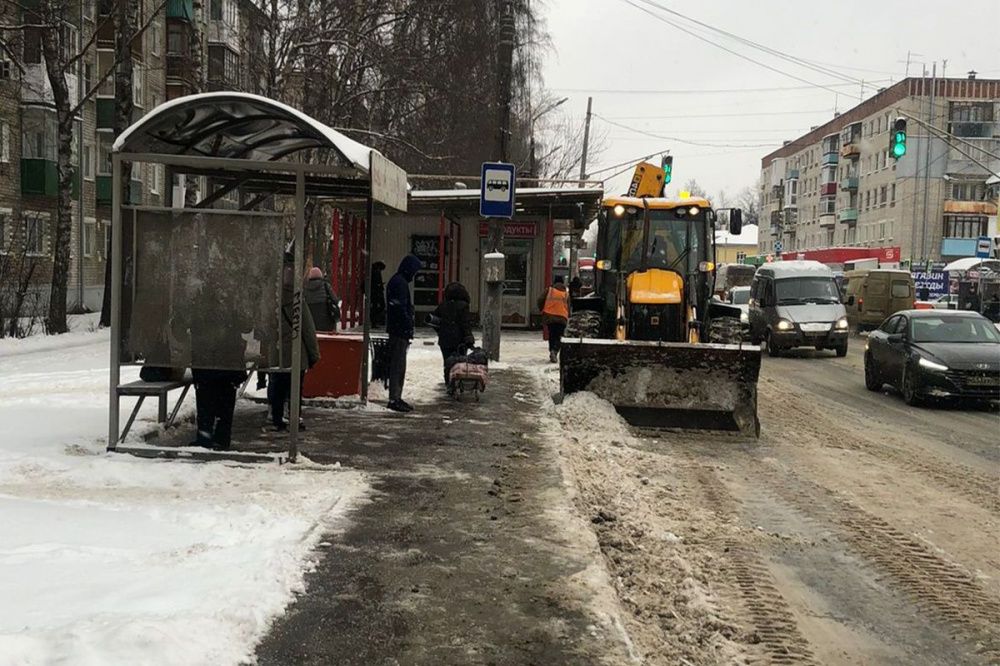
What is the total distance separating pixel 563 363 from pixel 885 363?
277 inches

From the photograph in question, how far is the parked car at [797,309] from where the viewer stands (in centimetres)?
2334

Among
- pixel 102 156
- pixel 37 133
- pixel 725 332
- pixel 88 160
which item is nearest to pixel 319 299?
pixel 725 332

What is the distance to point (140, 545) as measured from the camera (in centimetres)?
534

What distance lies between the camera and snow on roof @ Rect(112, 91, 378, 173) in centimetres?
720

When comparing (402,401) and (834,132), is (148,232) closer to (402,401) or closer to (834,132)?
(402,401)

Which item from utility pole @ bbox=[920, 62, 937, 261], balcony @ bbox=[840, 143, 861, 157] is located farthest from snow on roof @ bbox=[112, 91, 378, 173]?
balcony @ bbox=[840, 143, 861, 157]

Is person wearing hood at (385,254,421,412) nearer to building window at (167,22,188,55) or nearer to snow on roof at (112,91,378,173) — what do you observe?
snow on roof at (112,91,378,173)

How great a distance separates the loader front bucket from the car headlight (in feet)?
14.7

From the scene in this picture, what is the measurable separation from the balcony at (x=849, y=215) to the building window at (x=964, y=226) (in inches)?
546

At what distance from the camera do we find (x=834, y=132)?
9362 cm

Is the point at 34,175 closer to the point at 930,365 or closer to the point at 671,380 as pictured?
the point at 671,380

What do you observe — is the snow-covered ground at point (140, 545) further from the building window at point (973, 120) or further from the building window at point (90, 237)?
the building window at point (973, 120)

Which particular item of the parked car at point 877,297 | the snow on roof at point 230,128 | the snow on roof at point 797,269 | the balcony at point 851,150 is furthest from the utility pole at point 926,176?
the snow on roof at point 230,128

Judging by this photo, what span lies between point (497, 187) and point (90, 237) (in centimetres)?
3051
